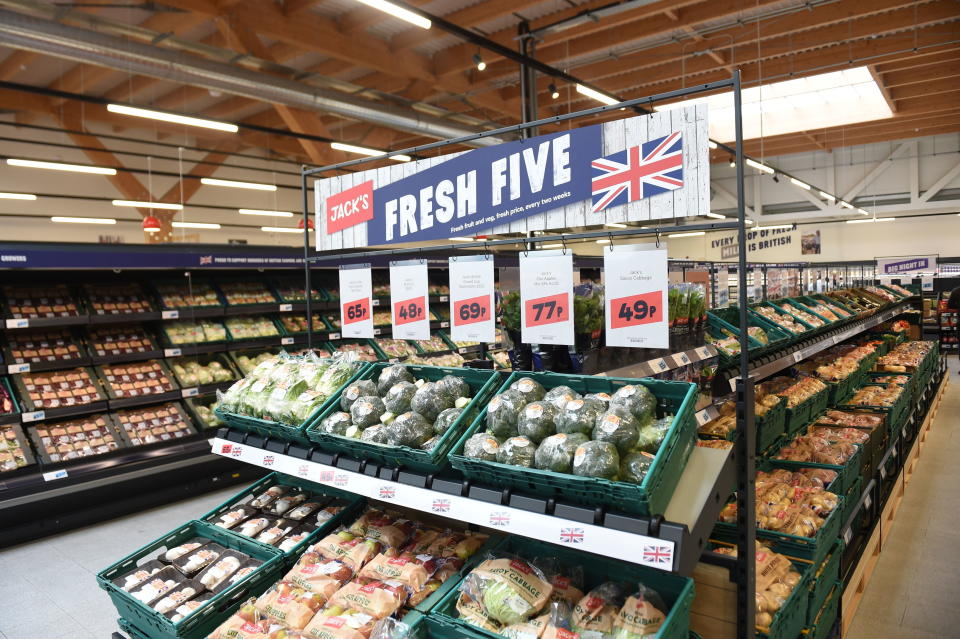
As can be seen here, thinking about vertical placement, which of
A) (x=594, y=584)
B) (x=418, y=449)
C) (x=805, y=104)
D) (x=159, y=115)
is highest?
(x=805, y=104)

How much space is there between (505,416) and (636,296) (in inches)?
22.0

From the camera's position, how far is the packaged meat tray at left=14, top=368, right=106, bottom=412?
471 centimetres

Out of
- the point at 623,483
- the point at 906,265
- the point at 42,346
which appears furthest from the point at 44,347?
the point at 906,265

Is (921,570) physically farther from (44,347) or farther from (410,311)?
(44,347)

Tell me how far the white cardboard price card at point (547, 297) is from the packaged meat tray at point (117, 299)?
13.9 feet

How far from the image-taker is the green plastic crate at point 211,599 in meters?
2.10

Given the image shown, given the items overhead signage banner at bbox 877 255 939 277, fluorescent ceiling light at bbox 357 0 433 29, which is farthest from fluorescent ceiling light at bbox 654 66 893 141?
fluorescent ceiling light at bbox 357 0 433 29

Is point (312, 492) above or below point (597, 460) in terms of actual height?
below

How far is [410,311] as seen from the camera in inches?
104

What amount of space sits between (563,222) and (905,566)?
3445mm

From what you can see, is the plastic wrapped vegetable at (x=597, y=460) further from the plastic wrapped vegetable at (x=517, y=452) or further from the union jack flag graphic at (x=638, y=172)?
the union jack flag graphic at (x=638, y=172)

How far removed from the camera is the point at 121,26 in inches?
271

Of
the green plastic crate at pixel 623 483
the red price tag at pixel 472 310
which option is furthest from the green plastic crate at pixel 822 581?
the red price tag at pixel 472 310

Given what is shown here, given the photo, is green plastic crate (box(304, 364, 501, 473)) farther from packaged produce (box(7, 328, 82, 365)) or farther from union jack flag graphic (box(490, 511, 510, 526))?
packaged produce (box(7, 328, 82, 365))
